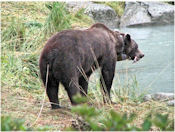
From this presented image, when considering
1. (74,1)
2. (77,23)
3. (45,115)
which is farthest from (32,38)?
(74,1)

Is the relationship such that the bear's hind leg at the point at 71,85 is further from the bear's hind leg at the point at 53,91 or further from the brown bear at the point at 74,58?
the bear's hind leg at the point at 53,91

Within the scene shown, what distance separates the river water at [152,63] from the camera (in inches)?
375

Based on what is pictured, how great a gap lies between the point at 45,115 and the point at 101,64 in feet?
5.22

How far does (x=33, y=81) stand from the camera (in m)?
7.66

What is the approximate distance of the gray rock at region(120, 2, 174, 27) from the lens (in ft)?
57.7

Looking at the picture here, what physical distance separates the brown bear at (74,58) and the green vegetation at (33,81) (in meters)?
0.33

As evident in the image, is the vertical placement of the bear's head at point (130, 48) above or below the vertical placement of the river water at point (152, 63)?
above

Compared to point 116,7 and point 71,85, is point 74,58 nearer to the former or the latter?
point 71,85

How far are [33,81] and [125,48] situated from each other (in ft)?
6.15

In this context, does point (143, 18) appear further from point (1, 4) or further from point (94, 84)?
point (94, 84)

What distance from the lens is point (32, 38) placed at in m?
9.66

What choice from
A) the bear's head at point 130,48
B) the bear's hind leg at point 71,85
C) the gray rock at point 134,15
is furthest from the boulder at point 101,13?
the bear's hind leg at point 71,85

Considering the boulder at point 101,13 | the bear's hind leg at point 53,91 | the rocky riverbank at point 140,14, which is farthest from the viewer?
the rocky riverbank at point 140,14

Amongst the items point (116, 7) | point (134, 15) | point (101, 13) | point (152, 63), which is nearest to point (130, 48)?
point (152, 63)
